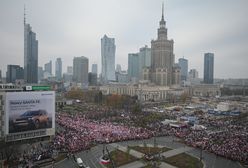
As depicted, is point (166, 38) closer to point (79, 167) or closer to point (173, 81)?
point (173, 81)

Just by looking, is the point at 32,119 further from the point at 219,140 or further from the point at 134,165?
the point at 219,140

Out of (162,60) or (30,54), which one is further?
(30,54)

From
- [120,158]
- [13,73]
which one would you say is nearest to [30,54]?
[13,73]

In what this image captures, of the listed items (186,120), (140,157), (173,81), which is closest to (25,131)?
(140,157)

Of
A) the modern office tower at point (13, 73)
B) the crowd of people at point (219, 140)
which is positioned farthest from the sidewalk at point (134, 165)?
the modern office tower at point (13, 73)

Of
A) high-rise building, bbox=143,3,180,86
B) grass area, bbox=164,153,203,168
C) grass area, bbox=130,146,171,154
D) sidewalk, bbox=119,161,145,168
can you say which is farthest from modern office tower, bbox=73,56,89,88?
sidewalk, bbox=119,161,145,168

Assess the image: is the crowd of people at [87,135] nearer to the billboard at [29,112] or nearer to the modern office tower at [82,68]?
the billboard at [29,112]

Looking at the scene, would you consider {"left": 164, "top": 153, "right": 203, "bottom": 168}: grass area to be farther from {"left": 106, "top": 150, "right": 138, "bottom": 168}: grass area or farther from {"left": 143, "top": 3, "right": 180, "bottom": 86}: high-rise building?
{"left": 143, "top": 3, "right": 180, "bottom": 86}: high-rise building
